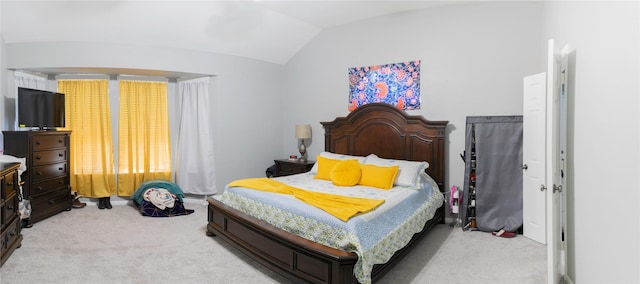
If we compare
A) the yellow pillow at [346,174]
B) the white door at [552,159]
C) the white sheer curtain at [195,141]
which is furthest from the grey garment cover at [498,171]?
the white sheer curtain at [195,141]

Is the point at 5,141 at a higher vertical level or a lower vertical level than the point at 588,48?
lower

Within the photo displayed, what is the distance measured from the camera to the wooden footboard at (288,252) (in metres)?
2.12

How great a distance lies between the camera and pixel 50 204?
13.4 ft

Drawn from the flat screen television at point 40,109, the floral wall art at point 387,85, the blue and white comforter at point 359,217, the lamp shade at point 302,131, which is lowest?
the blue and white comforter at point 359,217

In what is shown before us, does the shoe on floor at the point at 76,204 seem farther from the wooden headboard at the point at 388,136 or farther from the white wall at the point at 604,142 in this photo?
the white wall at the point at 604,142

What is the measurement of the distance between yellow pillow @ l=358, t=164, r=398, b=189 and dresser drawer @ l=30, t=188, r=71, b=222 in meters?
3.87

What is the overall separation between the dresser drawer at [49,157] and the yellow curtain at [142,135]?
0.73 m

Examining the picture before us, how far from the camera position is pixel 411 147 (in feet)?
13.4

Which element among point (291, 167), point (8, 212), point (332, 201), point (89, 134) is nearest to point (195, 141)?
point (89, 134)

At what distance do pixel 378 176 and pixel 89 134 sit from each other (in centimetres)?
427

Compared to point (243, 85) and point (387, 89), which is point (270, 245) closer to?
point (387, 89)

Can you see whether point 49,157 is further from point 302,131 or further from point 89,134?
point 302,131

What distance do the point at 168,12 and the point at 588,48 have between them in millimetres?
4142

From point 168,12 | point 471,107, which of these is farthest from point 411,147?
point 168,12
